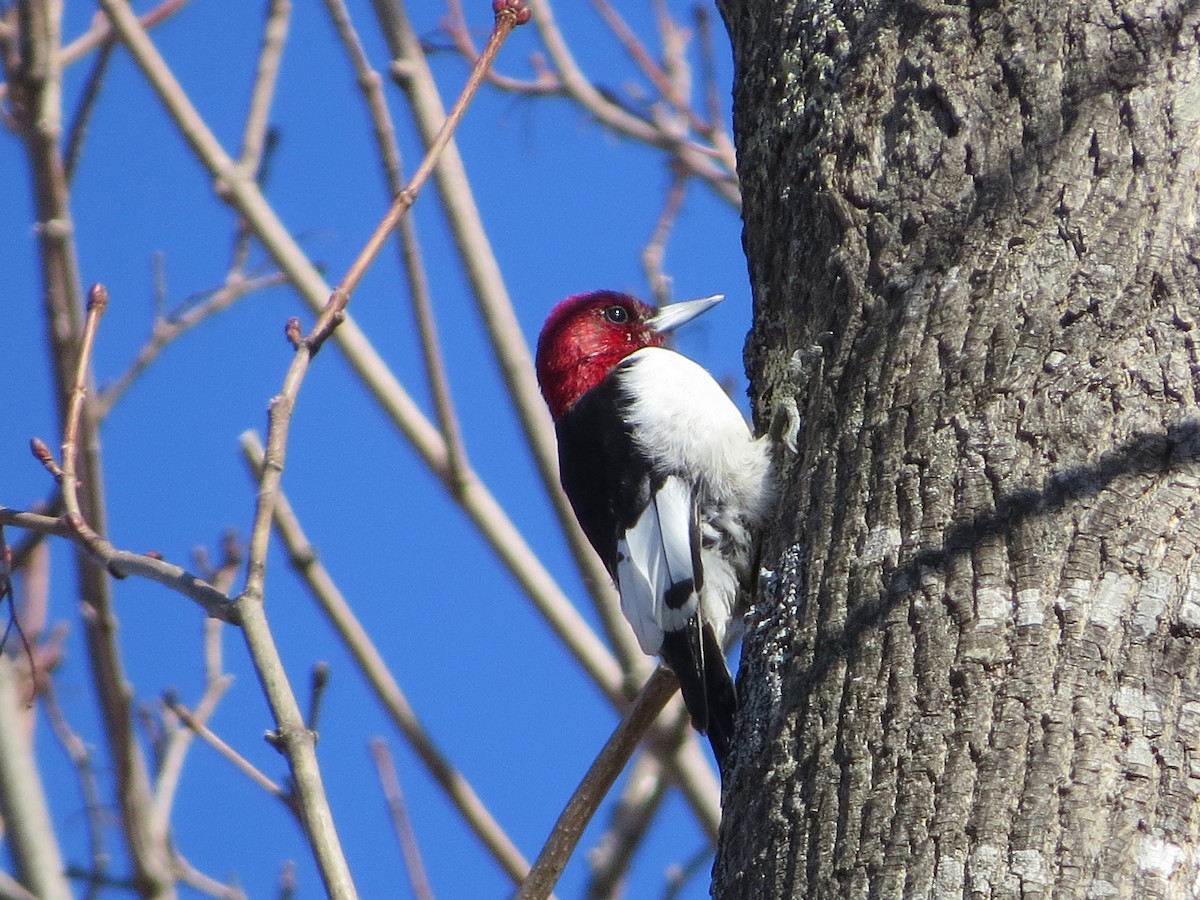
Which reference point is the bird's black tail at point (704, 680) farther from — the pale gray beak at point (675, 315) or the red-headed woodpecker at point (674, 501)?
the pale gray beak at point (675, 315)

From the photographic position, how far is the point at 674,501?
3.61 m

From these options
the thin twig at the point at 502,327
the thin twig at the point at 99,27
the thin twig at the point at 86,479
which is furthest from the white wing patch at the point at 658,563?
the thin twig at the point at 99,27

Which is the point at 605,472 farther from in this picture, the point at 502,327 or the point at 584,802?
the point at 584,802

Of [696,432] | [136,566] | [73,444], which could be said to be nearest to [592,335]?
[696,432]

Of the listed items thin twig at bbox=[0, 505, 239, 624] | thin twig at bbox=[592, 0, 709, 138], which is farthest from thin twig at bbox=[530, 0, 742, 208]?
thin twig at bbox=[0, 505, 239, 624]

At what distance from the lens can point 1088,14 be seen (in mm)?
2377

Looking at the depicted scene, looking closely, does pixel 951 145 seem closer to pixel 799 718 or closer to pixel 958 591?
pixel 958 591

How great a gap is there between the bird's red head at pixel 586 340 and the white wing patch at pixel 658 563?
80 centimetres

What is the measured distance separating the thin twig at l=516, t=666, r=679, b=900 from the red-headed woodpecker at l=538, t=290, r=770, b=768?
53cm

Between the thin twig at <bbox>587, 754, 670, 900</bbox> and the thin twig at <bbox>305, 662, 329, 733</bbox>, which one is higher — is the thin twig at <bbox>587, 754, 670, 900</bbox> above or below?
below

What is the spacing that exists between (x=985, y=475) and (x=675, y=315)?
8.24ft

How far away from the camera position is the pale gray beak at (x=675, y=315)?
445cm

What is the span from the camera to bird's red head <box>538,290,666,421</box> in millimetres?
4367

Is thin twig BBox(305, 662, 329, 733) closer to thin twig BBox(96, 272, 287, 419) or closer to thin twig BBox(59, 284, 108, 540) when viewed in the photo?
thin twig BBox(59, 284, 108, 540)
